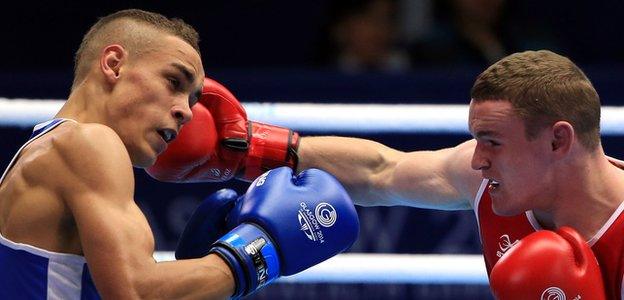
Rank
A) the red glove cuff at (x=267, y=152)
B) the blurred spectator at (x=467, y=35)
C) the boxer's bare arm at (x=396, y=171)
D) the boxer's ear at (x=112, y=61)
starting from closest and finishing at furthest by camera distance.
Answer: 1. the boxer's ear at (x=112, y=61)
2. the boxer's bare arm at (x=396, y=171)
3. the red glove cuff at (x=267, y=152)
4. the blurred spectator at (x=467, y=35)

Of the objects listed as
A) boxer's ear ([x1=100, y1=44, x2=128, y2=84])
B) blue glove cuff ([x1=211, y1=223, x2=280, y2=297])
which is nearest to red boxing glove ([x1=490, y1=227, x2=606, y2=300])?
blue glove cuff ([x1=211, y1=223, x2=280, y2=297])

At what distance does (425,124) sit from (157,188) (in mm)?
1054

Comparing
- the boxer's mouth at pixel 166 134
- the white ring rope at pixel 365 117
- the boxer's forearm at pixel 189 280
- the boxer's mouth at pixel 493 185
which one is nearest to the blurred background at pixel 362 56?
the white ring rope at pixel 365 117

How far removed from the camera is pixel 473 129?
267cm

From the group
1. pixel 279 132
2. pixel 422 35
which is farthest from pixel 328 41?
pixel 279 132

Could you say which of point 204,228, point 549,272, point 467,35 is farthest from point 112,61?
point 467,35

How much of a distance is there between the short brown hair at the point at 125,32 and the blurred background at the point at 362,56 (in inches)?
57.9

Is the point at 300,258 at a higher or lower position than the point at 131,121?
lower

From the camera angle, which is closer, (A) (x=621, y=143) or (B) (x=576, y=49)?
(A) (x=621, y=143)

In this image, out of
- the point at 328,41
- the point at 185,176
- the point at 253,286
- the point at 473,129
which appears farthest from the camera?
the point at 328,41

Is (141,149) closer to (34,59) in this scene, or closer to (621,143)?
(621,143)

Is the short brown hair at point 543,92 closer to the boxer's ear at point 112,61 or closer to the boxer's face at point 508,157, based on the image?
the boxer's face at point 508,157

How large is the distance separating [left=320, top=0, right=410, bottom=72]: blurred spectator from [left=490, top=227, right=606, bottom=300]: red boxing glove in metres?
2.40

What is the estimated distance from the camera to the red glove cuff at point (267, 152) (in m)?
3.15
